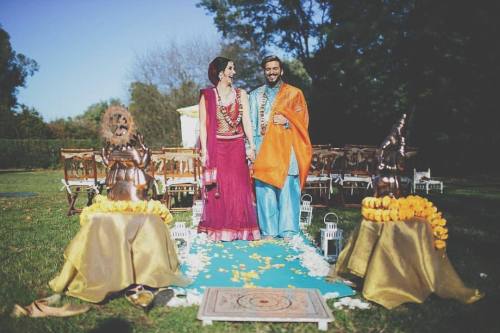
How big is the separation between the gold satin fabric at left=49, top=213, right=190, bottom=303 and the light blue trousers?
2.38 m

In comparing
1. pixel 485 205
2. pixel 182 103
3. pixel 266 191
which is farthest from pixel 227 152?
pixel 182 103

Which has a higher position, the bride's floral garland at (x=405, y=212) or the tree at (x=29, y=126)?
the tree at (x=29, y=126)

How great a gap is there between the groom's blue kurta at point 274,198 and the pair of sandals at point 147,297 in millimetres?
2489

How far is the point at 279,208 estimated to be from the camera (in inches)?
237

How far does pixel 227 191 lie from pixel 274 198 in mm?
715

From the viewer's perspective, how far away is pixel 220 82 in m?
5.90

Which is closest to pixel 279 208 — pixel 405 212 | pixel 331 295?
pixel 331 295

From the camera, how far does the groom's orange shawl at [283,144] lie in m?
5.87

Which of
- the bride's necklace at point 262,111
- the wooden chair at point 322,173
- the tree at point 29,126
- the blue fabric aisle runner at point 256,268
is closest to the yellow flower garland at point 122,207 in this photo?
the blue fabric aisle runner at point 256,268

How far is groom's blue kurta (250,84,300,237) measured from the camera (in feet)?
19.5

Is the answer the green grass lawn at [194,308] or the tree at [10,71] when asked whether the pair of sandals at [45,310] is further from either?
the tree at [10,71]

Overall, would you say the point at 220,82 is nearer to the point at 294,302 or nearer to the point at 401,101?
the point at 294,302

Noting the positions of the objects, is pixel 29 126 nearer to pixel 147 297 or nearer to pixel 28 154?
pixel 28 154

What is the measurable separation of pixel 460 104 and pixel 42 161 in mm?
24483
